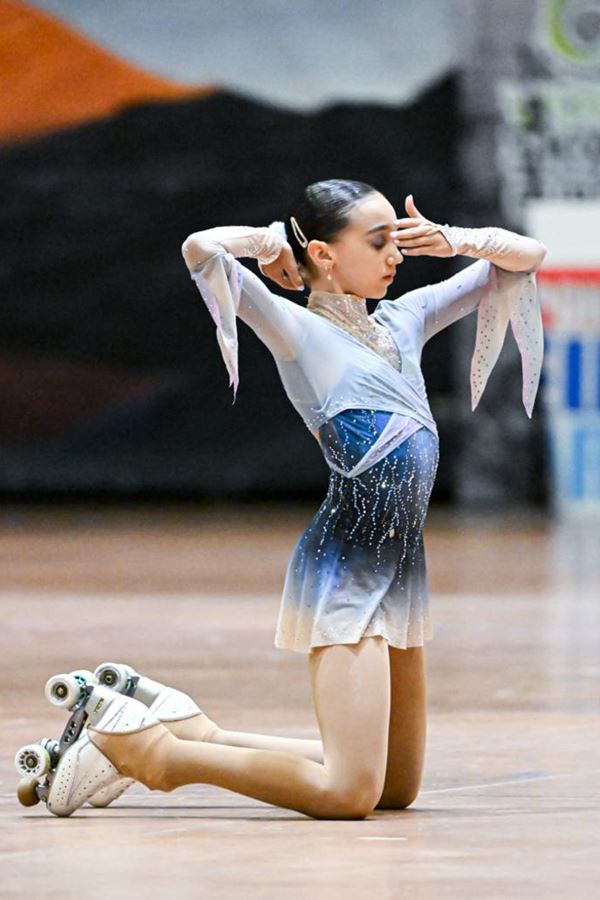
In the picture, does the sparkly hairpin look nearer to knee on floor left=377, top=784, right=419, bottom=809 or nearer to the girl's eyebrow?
the girl's eyebrow

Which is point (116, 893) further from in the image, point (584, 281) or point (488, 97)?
point (488, 97)

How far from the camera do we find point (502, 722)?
4.64 meters

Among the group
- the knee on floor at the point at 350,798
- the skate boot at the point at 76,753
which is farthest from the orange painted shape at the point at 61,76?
the knee on floor at the point at 350,798

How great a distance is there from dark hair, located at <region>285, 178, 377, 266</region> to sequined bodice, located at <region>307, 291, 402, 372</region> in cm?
11

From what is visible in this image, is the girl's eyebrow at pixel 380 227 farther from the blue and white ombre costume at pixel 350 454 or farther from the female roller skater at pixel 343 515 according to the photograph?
the blue and white ombre costume at pixel 350 454

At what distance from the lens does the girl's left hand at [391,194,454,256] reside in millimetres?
3615

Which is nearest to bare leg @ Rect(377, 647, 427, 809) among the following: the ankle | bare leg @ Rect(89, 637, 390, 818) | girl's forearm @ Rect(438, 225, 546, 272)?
bare leg @ Rect(89, 637, 390, 818)

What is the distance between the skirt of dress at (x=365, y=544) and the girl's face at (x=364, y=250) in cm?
29

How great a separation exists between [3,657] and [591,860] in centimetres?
331

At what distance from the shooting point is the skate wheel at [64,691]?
135 inches

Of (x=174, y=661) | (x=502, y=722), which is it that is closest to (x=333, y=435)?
(x=502, y=722)

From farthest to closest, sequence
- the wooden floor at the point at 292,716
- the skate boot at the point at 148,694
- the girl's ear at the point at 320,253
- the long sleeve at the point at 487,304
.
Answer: the long sleeve at the point at 487,304 < the girl's ear at the point at 320,253 < the skate boot at the point at 148,694 < the wooden floor at the point at 292,716

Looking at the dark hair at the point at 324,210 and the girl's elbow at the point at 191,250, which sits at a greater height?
the dark hair at the point at 324,210

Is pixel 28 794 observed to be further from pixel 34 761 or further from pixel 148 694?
pixel 148 694
